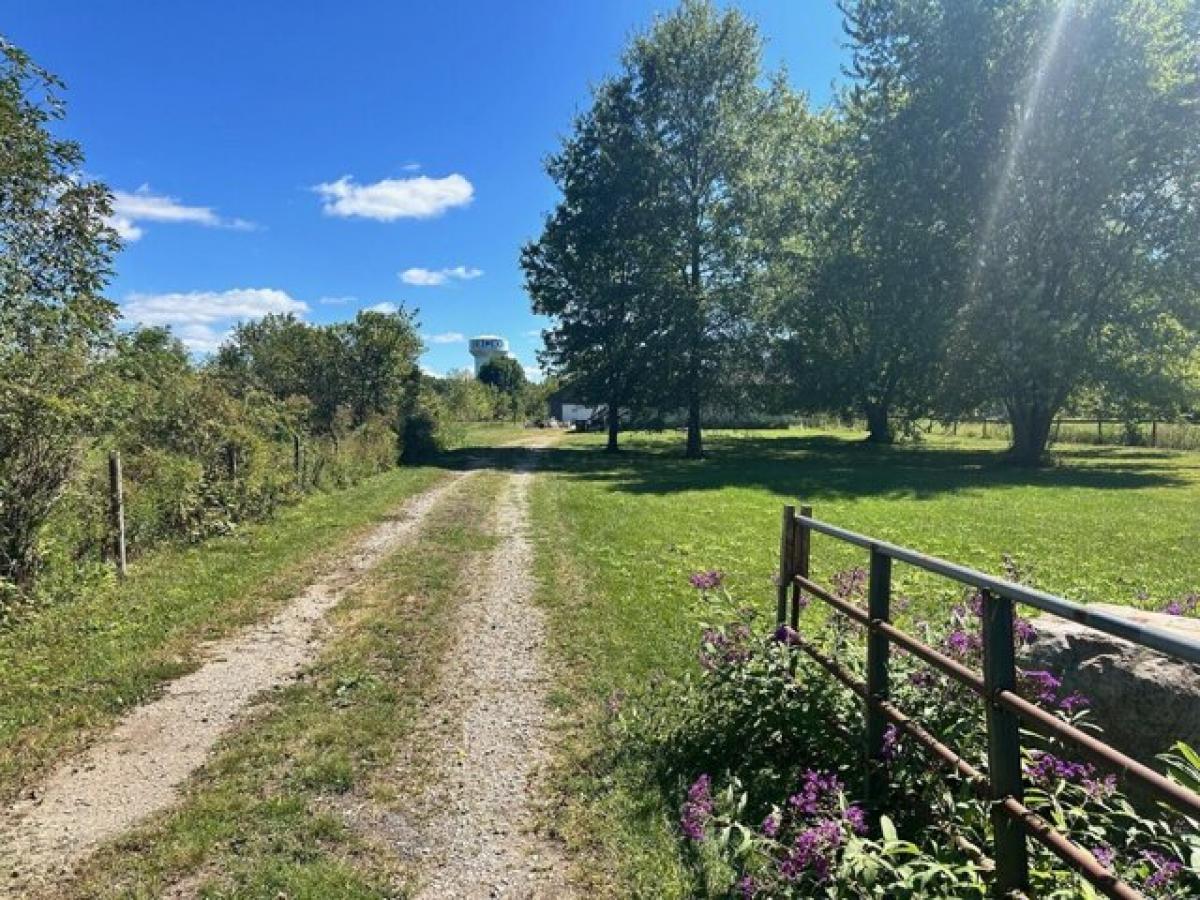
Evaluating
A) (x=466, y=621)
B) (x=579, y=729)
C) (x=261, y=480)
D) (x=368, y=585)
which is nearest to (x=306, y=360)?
(x=261, y=480)

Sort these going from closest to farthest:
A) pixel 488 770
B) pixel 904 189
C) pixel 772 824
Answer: pixel 772 824, pixel 488 770, pixel 904 189

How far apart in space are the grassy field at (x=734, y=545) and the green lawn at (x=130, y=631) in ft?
9.80

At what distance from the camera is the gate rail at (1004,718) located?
5.46 feet

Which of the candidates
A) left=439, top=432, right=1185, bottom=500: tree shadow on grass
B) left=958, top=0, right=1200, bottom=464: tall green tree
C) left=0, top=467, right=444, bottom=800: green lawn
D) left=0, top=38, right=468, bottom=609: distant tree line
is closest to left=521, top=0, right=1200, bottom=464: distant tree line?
left=958, top=0, right=1200, bottom=464: tall green tree

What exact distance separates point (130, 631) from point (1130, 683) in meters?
7.15

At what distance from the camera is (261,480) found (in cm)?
1155

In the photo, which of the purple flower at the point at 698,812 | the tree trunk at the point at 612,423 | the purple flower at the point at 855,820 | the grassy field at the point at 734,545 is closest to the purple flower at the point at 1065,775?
the purple flower at the point at 855,820

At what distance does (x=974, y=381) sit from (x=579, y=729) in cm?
2172

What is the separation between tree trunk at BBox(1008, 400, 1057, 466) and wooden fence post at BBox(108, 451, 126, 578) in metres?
22.9

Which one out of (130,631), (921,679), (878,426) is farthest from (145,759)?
(878,426)

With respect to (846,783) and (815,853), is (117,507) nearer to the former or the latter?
(846,783)

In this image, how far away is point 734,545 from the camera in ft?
Result: 32.0

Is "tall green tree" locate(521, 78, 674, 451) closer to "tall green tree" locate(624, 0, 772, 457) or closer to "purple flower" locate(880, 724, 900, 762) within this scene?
"tall green tree" locate(624, 0, 772, 457)

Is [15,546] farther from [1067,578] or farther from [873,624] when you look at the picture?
[1067,578]
